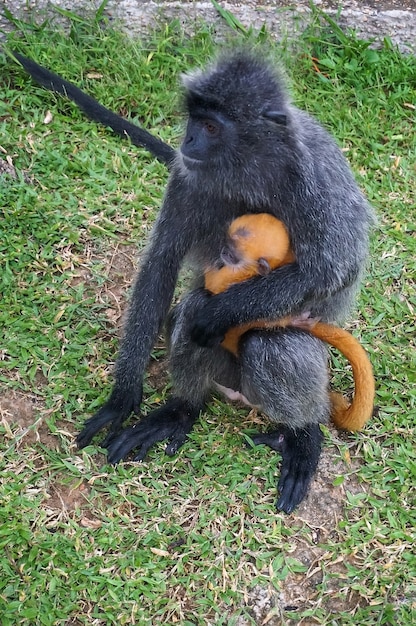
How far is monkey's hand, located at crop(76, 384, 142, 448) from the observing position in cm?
351

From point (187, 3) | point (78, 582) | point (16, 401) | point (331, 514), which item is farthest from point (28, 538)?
point (187, 3)

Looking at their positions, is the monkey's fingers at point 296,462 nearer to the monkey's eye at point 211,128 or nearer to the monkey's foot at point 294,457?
the monkey's foot at point 294,457

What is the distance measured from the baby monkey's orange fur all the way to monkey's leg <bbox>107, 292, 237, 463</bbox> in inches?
4.2

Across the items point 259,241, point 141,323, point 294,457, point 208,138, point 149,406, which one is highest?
point 208,138

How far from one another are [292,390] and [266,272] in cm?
50

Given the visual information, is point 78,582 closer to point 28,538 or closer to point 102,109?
point 28,538

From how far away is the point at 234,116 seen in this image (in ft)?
10.1

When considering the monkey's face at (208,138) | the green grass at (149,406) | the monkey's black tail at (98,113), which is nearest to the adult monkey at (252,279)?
the monkey's face at (208,138)

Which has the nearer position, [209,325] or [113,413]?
[209,325]

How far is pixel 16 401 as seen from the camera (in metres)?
3.62

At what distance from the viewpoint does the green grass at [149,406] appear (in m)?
3.09

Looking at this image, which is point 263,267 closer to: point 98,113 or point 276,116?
point 276,116

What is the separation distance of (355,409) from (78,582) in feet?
4.44

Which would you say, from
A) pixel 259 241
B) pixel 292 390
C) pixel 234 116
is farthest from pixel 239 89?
pixel 292 390
